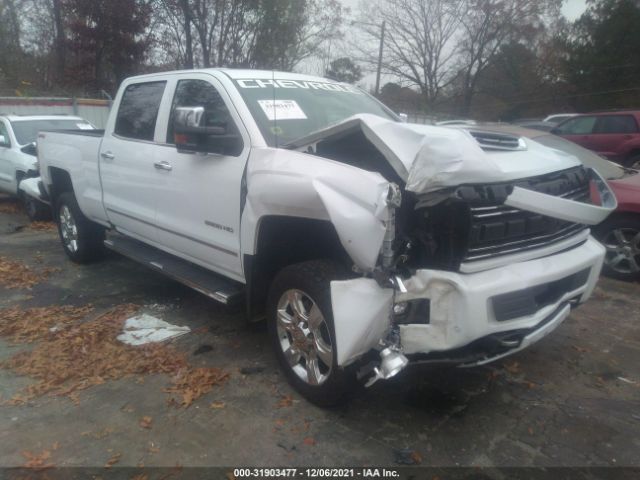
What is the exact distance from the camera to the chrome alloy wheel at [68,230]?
600 centimetres

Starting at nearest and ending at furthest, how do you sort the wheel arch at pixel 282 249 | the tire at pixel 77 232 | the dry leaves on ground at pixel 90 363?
the wheel arch at pixel 282 249 → the dry leaves on ground at pixel 90 363 → the tire at pixel 77 232

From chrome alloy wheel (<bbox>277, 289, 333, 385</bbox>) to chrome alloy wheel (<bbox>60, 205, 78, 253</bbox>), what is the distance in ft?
12.4

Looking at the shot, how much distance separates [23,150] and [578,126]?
12548mm

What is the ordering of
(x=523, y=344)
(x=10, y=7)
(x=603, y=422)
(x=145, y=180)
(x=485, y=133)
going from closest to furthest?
(x=523, y=344), (x=603, y=422), (x=485, y=133), (x=145, y=180), (x=10, y=7)

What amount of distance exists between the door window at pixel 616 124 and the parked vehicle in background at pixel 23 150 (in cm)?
1166

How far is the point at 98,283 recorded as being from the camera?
5484mm

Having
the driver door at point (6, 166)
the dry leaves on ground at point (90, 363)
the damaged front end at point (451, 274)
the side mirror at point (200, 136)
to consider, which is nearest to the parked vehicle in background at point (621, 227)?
the damaged front end at point (451, 274)

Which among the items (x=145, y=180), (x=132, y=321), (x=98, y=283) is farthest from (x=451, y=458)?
(x=98, y=283)

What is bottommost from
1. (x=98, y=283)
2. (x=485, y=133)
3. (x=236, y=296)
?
(x=98, y=283)

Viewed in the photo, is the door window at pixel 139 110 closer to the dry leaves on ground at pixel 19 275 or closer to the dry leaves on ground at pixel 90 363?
the dry leaves on ground at pixel 90 363

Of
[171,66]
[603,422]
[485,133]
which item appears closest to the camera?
[603,422]

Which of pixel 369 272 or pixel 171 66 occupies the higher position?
pixel 171 66

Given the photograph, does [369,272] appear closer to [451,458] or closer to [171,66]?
[451,458]

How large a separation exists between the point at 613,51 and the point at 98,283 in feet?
101
